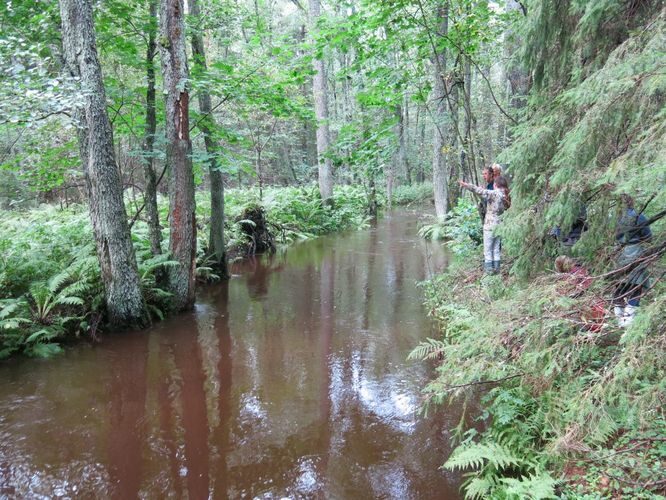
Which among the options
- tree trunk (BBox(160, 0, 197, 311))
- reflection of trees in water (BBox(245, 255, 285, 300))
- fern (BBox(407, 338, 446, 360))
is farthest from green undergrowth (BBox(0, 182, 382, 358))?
fern (BBox(407, 338, 446, 360))

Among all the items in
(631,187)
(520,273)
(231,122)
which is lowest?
(520,273)

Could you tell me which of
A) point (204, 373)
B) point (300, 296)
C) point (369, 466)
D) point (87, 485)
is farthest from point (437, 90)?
point (87, 485)

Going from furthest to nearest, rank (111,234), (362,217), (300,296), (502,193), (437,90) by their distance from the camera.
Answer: (362,217) < (437,90) < (300,296) < (502,193) < (111,234)

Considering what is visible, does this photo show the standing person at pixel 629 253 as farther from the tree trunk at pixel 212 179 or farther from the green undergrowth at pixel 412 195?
the green undergrowth at pixel 412 195

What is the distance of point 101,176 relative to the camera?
6.69 metres

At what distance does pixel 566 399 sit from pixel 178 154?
7256mm

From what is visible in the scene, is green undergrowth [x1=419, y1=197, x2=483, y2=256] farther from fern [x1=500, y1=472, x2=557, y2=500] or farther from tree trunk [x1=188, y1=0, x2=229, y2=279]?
fern [x1=500, y1=472, x2=557, y2=500]

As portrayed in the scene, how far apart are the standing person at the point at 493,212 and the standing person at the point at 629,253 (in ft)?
10.8

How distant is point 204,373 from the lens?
5797 millimetres

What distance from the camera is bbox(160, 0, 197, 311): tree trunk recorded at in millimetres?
7641

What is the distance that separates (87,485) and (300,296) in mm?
5999

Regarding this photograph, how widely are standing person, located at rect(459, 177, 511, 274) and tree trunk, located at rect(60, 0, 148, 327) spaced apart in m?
5.65

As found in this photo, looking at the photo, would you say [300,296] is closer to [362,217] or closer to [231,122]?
[362,217]

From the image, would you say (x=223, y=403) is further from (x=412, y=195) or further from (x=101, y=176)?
(x=412, y=195)
